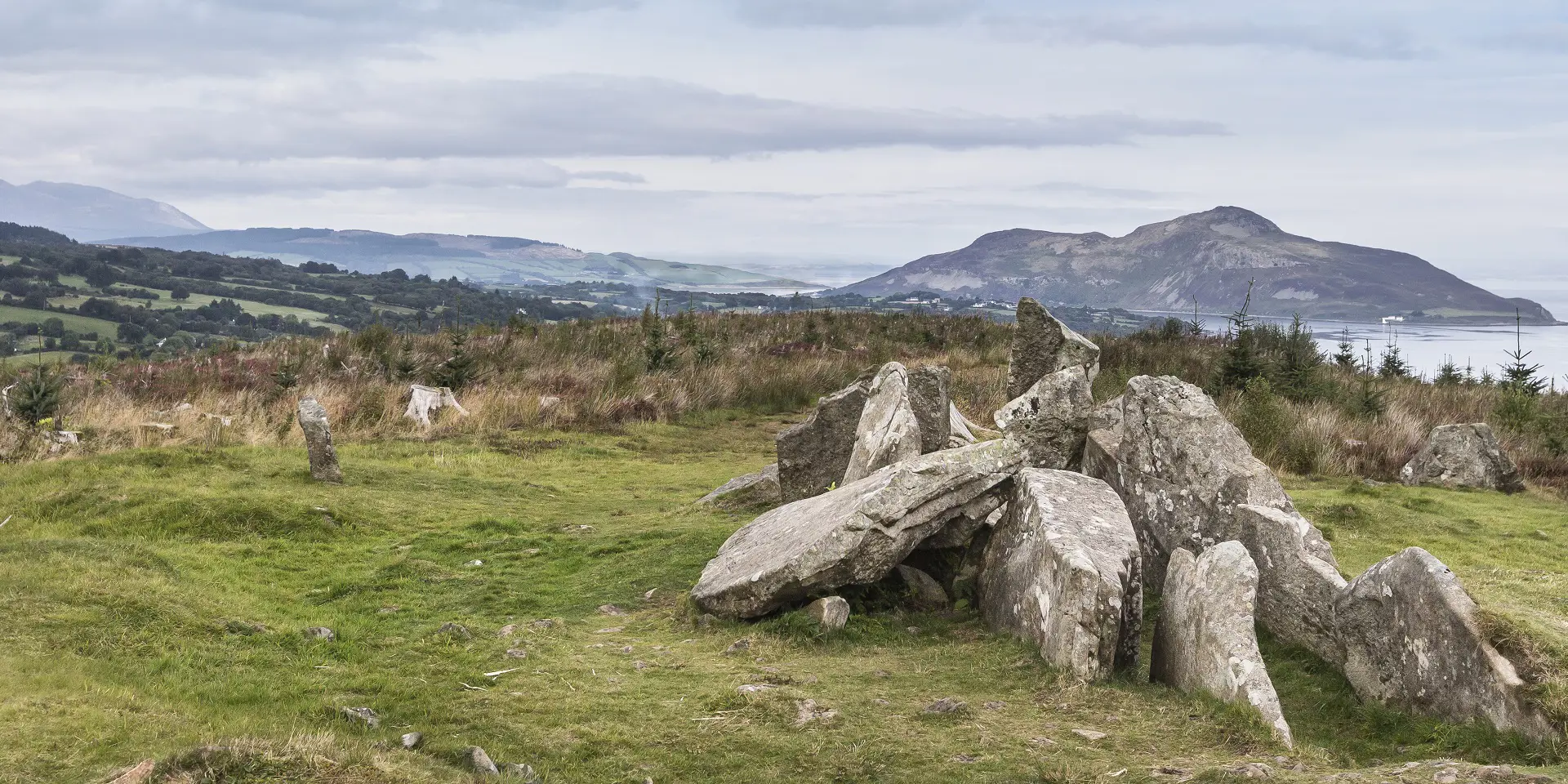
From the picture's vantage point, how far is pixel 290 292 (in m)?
97.3

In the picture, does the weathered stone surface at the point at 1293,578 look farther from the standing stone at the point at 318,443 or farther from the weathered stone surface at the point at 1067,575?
the standing stone at the point at 318,443

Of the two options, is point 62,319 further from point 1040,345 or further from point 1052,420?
point 1052,420

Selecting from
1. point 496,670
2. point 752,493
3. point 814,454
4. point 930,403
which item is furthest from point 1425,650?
point 752,493

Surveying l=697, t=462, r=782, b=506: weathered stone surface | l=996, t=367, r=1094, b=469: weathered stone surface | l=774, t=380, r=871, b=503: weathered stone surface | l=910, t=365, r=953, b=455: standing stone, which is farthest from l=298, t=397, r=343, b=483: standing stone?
l=996, t=367, r=1094, b=469: weathered stone surface

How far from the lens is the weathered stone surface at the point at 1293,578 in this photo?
→ 22.8 ft

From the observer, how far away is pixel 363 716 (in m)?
6.02

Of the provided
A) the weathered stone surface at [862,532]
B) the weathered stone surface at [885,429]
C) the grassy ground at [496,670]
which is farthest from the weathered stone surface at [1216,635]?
the weathered stone surface at [885,429]

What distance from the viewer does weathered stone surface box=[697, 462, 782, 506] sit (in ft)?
42.1

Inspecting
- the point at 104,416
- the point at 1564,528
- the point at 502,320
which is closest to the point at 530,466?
the point at 104,416

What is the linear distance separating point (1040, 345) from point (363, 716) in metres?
10.5

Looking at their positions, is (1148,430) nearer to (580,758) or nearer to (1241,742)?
(1241,742)

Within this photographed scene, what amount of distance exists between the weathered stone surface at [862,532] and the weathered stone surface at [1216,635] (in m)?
1.73

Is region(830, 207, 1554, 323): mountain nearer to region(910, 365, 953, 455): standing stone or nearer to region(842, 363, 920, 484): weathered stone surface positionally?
region(910, 365, 953, 455): standing stone

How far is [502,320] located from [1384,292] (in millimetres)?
111218
